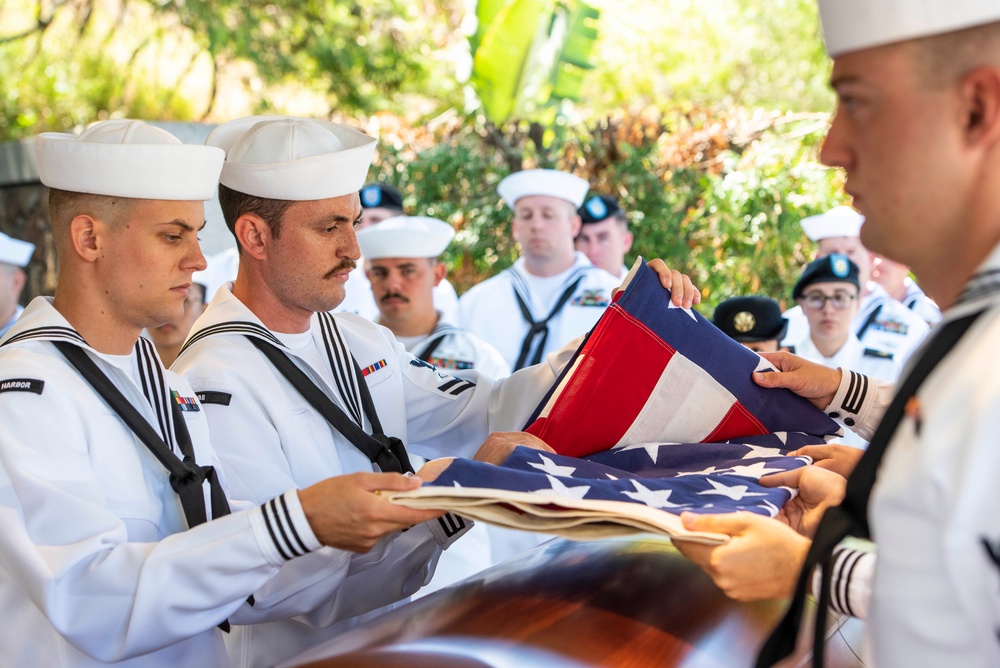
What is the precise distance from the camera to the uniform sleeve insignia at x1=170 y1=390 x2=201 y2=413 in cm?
238

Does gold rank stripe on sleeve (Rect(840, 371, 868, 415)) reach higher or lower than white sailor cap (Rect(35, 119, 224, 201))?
lower

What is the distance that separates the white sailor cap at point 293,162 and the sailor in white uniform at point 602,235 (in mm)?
5049

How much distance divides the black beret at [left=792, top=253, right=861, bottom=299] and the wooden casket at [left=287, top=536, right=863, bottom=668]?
4355 millimetres

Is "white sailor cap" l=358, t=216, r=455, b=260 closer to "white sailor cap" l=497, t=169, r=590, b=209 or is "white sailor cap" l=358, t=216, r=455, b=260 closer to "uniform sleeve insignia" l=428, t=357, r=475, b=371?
"uniform sleeve insignia" l=428, t=357, r=475, b=371

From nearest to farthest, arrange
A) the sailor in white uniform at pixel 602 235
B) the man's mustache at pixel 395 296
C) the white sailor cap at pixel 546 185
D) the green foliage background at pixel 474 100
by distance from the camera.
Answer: the man's mustache at pixel 395 296 → the white sailor cap at pixel 546 185 → the sailor in white uniform at pixel 602 235 → the green foliage background at pixel 474 100

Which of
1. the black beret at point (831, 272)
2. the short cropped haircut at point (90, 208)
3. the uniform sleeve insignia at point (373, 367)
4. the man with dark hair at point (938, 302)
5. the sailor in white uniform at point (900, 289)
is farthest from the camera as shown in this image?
the sailor in white uniform at point (900, 289)

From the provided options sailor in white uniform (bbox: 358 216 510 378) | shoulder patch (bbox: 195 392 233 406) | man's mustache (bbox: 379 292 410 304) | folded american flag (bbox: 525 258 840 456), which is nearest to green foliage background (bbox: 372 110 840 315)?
sailor in white uniform (bbox: 358 216 510 378)

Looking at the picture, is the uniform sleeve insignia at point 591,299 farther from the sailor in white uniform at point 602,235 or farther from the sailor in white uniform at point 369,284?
the sailor in white uniform at point 602,235

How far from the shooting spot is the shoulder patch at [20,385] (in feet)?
6.57

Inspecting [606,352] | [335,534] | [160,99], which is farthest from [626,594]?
[160,99]

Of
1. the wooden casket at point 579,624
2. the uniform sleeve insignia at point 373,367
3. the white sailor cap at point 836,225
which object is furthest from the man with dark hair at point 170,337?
the white sailor cap at point 836,225

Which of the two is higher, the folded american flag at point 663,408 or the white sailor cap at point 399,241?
the white sailor cap at point 399,241

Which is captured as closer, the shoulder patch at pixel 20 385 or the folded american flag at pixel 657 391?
the shoulder patch at pixel 20 385

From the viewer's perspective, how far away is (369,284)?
23.3 ft
